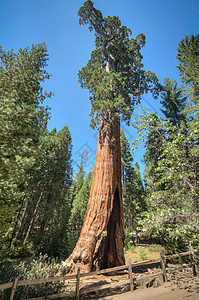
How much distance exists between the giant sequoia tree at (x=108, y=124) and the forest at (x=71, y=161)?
0.28 ft

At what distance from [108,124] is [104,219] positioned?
15.7ft

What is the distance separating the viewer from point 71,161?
1641cm

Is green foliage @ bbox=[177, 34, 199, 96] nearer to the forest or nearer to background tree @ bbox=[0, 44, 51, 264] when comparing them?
the forest

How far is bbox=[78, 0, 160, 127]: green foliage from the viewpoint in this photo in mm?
8250

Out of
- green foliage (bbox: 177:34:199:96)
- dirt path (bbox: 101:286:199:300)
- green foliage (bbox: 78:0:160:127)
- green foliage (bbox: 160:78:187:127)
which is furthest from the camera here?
green foliage (bbox: 160:78:187:127)

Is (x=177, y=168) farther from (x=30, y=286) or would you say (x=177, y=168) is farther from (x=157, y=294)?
(x=30, y=286)

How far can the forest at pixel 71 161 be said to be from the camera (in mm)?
4145

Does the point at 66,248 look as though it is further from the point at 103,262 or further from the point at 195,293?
the point at 195,293

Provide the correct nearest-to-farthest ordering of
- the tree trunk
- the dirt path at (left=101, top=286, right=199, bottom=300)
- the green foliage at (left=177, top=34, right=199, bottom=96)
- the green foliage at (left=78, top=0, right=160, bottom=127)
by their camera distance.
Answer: the dirt path at (left=101, top=286, right=199, bottom=300), the tree trunk, the green foliage at (left=78, top=0, right=160, bottom=127), the green foliage at (left=177, top=34, right=199, bottom=96)

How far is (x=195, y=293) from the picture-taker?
376cm

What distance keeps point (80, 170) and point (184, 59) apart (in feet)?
97.5

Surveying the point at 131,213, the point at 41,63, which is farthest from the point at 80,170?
the point at 41,63

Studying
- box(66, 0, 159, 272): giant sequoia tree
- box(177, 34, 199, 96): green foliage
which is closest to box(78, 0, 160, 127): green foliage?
box(66, 0, 159, 272): giant sequoia tree

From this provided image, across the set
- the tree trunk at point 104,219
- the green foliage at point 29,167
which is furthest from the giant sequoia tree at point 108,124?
the green foliage at point 29,167
